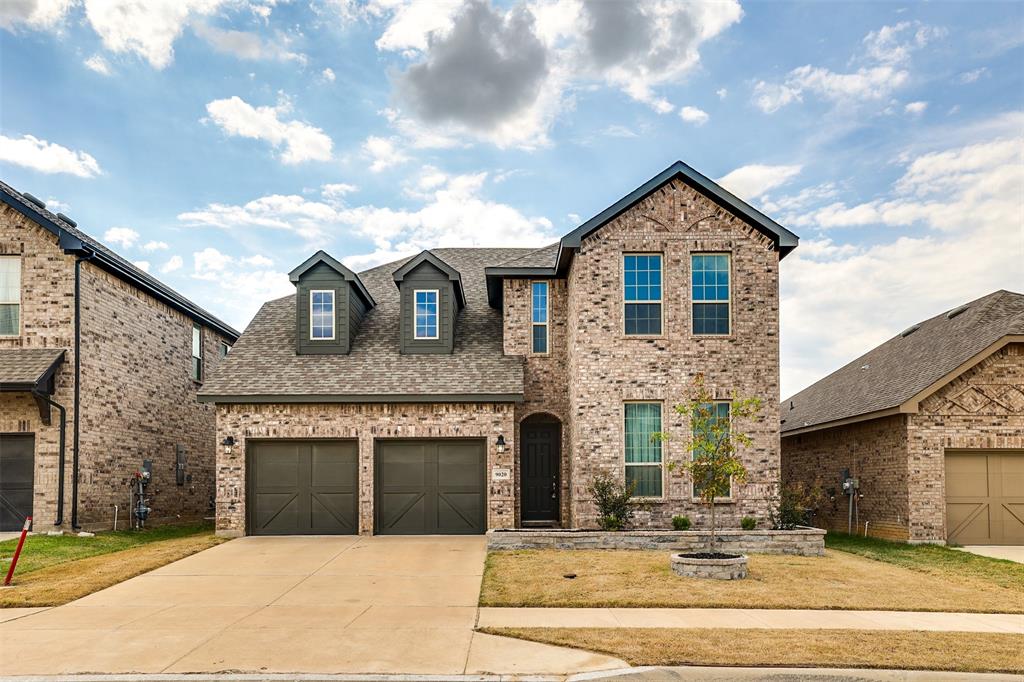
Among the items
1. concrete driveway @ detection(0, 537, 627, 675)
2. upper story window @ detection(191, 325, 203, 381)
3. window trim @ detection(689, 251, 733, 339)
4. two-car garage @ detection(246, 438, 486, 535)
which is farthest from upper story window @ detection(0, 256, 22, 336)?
window trim @ detection(689, 251, 733, 339)

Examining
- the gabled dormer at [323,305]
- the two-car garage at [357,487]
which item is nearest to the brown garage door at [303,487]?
the two-car garage at [357,487]

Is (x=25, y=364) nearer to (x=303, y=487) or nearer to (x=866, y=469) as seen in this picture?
(x=303, y=487)

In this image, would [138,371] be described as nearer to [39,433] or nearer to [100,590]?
[39,433]

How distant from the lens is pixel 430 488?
61.2 feet

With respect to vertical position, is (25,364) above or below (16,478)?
above

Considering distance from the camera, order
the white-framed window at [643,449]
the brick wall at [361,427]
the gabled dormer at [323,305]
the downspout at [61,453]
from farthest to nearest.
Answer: the gabled dormer at [323,305], the brick wall at [361,427], the downspout at [61,453], the white-framed window at [643,449]

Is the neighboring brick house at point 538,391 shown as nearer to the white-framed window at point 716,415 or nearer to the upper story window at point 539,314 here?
the upper story window at point 539,314

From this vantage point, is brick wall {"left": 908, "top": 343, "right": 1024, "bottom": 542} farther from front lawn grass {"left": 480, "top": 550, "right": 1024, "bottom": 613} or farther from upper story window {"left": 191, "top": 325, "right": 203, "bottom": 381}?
upper story window {"left": 191, "top": 325, "right": 203, "bottom": 381}

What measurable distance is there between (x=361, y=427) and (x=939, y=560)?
1231 centimetres

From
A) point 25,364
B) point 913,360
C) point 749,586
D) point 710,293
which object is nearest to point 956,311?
point 913,360

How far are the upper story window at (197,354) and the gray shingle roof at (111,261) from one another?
392 millimetres

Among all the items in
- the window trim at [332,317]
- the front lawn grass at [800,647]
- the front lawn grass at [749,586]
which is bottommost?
the front lawn grass at [749,586]

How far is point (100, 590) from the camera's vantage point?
39.2ft

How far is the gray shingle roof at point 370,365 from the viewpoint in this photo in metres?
18.5
